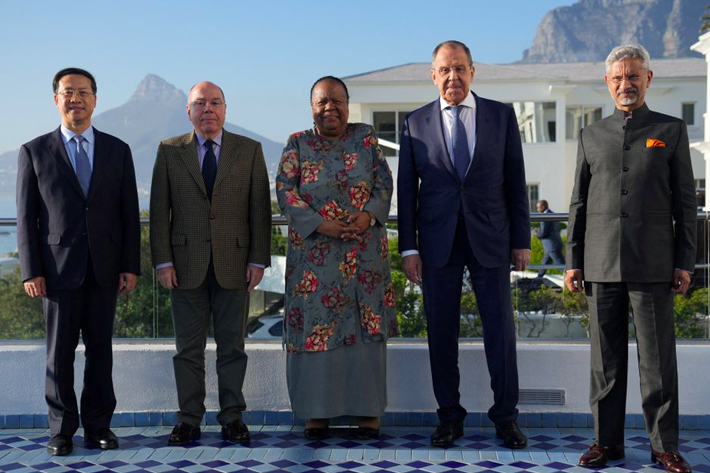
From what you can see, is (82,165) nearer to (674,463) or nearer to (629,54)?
(629,54)

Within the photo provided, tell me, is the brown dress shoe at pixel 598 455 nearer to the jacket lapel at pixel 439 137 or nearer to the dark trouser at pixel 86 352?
the jacket lapel at pixel 439 137

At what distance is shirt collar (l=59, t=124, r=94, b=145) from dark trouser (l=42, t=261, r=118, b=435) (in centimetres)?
63

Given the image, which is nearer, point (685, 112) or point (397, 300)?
point (397, 300)

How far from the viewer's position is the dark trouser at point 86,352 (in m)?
4.27

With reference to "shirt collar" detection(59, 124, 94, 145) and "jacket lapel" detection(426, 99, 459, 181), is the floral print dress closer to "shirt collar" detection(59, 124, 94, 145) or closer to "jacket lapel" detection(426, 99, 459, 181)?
"jacket lapel" detection(426, 99, 459, 181)

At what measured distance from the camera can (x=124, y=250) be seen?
4.36m

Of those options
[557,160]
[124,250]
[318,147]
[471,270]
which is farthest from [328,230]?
[557,160]

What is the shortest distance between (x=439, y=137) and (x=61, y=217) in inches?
71.5

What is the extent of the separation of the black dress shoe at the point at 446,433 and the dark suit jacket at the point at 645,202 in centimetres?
106

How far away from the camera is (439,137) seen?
4289 millimetres

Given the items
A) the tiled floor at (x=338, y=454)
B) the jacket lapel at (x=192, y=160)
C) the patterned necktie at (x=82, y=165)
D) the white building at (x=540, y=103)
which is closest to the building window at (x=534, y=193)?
the white building at (x=540, y=103)

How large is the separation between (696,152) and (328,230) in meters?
40.9

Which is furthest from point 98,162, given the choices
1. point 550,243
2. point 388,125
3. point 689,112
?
point 689,112

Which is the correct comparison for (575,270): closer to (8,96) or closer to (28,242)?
(28,242)
